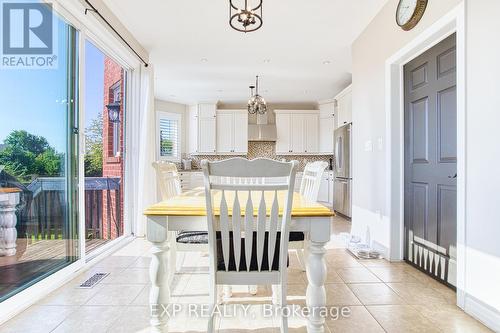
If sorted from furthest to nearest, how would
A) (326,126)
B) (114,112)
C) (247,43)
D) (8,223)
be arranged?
(326,126) → (247,43) → (114,112) → (8,223)

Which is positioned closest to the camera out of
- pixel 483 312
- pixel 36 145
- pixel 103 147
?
pixel 483 312

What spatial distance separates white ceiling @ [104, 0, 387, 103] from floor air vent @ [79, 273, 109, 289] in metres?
2.68

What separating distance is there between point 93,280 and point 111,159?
5.57 feet

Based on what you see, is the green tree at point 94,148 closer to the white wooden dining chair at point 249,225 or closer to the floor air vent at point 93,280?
the floor air vent at point 93,280

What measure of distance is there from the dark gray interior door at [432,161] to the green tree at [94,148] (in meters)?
3.23

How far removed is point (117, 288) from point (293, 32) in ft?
11.0

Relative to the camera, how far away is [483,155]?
178 centimetres

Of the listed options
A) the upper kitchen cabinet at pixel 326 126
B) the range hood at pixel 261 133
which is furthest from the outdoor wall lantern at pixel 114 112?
the upper kitchen cabinet at pixel 326 126

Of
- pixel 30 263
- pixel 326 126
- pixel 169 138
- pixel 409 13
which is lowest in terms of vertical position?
pixel 30 263

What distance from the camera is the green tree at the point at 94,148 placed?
9.84 ft

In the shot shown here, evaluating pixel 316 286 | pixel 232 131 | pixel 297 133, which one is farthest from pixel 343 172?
pixel 316 286

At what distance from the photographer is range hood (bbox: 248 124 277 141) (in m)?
7.24

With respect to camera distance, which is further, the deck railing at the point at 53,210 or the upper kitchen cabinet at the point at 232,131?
the upper kitchen cabinet at the point at 232,131

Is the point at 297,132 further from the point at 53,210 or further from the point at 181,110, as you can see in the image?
the point at 53,210
